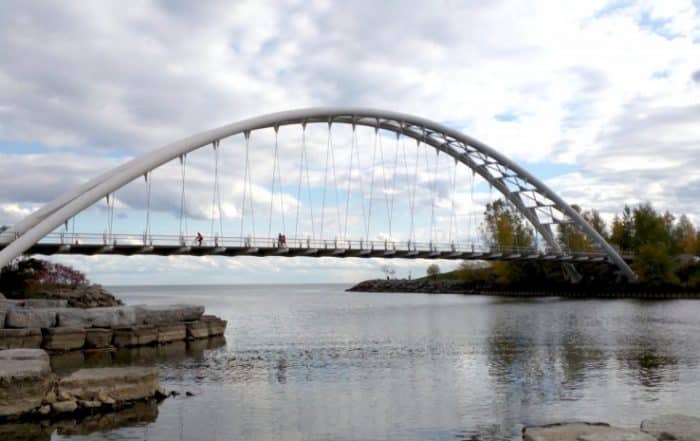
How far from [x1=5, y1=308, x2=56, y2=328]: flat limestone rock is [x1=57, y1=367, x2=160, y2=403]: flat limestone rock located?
10612 millimetres

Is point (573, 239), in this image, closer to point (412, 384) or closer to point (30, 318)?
point (30, 318)

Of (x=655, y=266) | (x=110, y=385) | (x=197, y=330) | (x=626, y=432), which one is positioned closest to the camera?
(x=626, y=432)

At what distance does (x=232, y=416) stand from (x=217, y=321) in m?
17.5

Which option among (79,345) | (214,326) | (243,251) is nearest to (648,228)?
(243,251)

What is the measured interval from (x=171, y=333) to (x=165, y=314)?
1533 millimetres

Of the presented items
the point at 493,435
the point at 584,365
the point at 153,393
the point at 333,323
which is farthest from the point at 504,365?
the point at 333,323

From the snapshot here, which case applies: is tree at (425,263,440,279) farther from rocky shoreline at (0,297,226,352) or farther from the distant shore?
rocky shoreline at (0,297,226,352)

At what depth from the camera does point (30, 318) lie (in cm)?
2409

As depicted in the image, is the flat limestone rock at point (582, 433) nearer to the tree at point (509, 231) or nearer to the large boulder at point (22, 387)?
the large boulder at point (22, 387)

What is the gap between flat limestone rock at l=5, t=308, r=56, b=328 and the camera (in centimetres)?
2381

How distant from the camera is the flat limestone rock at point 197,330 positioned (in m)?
28.7

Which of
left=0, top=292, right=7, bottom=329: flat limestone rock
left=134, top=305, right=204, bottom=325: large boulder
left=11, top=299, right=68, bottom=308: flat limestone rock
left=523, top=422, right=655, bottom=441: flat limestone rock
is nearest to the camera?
left=523, top=422, right=655, bottom=441: flat limestone rock

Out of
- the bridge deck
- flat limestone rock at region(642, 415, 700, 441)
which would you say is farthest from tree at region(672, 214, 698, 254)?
flat limestone rock at region(642, 415, 700, 441)

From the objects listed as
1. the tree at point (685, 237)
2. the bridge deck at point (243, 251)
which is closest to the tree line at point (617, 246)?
the tree at point (685, 237)
